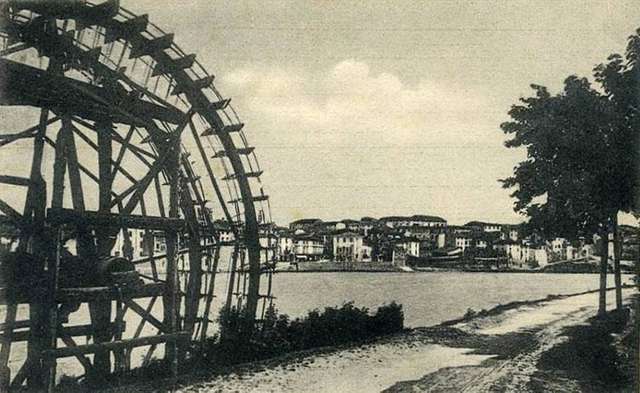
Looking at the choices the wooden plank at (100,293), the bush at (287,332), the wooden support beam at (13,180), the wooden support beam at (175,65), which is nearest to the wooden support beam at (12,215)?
the wooden support beam at (13,180)

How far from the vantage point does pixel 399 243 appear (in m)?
118

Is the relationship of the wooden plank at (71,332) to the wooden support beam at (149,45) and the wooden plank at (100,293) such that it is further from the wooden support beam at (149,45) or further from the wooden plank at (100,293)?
the wooden support beam at (149,45)

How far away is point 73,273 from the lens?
1216 cm

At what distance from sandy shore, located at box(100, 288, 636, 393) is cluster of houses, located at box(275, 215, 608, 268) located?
8566 cm

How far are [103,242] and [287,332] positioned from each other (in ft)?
20.4

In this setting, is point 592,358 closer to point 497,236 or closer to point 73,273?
point 73,273

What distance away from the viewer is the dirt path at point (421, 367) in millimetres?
12078

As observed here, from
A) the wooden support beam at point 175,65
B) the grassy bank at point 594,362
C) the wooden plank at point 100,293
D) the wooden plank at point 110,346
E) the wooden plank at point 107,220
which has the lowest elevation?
the grassy bank at point 594,362

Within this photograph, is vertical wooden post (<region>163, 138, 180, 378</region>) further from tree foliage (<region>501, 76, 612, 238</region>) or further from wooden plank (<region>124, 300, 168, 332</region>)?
tree foliage (<region>501, 76, 612, 238</region>)

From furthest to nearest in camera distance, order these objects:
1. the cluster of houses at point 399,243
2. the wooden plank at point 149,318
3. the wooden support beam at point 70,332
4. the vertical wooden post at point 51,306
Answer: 1. the cluster of houses at point 399,243
2. the wooden plank at point 149,318
3. the wooden support beam at point 70,332
4. the vertical wooden post at point 51,306

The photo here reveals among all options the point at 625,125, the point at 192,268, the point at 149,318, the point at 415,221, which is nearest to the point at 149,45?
the point at 192,268

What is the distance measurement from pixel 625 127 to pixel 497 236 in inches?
4313

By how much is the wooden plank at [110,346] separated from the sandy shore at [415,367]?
84 centimetres

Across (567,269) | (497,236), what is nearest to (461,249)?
(497,236)
